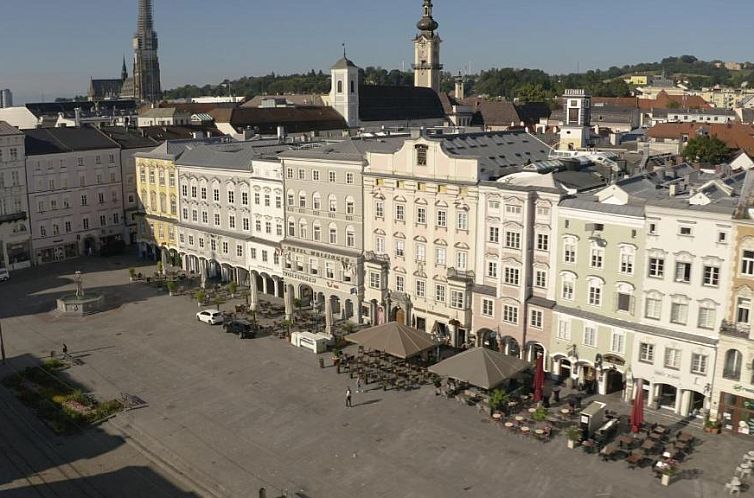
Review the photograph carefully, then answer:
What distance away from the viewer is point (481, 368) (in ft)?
151

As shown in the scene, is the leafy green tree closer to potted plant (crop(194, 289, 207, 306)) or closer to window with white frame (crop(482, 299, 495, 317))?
window with white frame (crop(482, 299, 495, 317))

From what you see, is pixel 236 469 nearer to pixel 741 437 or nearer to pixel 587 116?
pixel 741 437

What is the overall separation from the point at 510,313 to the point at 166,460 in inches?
992

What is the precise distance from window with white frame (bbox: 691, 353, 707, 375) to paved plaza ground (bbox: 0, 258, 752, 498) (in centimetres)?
353

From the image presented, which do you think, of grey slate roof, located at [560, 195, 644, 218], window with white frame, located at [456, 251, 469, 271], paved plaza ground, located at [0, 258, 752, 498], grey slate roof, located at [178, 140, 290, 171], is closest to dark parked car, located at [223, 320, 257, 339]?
paved plaza ground, located at [0, 258, 752, 498]

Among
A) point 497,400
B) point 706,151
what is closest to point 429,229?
point 497,400

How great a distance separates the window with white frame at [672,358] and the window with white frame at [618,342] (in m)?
2.69

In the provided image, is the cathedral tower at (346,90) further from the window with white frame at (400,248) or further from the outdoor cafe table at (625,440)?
the outdoor cafe table at (625,440)

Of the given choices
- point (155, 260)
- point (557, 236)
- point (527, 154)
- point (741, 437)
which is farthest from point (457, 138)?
point (155, 260)

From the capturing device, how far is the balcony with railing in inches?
1606

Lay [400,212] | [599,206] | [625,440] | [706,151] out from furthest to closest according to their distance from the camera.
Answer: [706,151] < [400,212] < [599,206] < [625,440]

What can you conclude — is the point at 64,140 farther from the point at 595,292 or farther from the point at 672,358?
the point at 672,358

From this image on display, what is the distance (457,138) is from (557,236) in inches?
632

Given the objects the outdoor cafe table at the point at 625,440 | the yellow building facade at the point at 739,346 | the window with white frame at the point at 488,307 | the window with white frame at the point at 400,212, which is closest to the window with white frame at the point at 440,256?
the window with white frame at the point at 400,212
